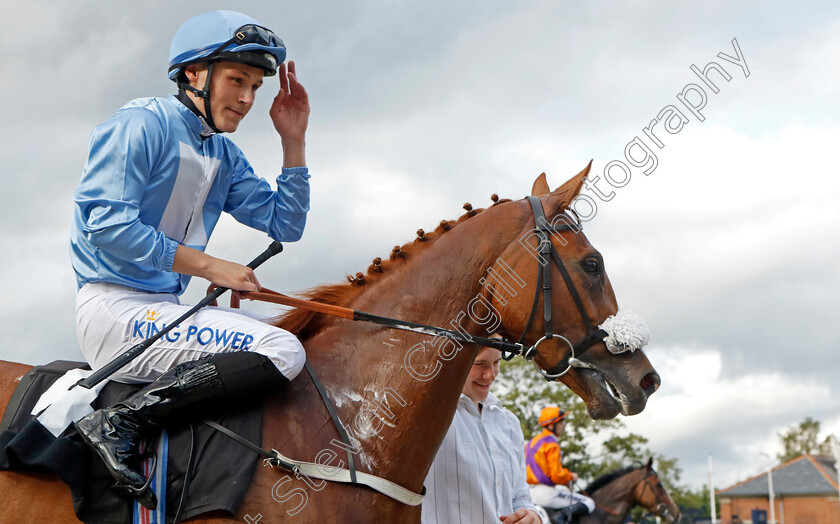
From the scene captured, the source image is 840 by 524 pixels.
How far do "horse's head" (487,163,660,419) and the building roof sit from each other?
73.7 metres

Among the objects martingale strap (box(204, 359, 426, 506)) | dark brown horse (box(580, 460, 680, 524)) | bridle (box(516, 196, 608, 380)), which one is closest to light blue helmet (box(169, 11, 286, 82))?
bridle (box(516, 196, 608, 380))

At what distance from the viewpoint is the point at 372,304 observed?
384 cm

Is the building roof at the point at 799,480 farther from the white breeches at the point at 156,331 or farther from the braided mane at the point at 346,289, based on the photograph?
the white breeches at the point at 156,331

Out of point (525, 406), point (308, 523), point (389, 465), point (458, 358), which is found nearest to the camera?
point (308, 523)

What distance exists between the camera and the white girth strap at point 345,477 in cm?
330

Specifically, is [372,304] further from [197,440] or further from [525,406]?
[525,406]

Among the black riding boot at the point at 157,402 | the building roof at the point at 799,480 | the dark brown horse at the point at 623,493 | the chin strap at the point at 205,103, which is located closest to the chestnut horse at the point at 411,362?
the black riding boot at the point at 157,402

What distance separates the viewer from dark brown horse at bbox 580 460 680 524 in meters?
13.5

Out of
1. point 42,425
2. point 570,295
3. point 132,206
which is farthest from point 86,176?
point 570,295

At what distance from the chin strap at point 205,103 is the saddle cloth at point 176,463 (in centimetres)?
149

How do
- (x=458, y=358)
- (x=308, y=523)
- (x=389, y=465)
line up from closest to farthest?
1. (x=308, y=523)
2. (x=389, y=465)
3. (x=458, y=358)

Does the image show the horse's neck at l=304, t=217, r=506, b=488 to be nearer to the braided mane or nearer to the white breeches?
the braided mane

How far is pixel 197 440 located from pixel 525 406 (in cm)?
3007

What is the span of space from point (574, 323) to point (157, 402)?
6.55 ft
